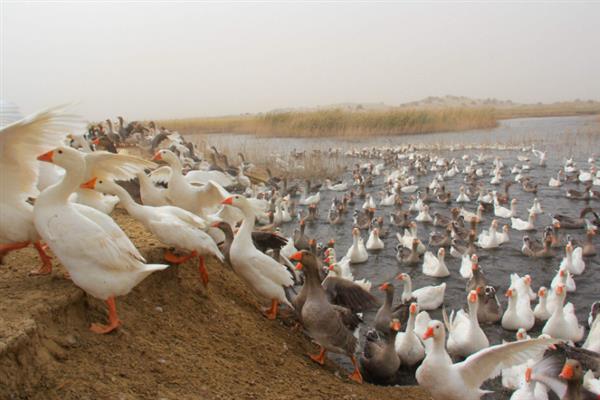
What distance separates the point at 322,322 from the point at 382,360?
1105mm

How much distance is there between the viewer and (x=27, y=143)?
419 cm

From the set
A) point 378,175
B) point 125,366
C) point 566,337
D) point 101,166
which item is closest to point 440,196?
point 378,175

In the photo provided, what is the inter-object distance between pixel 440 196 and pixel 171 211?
1263cm

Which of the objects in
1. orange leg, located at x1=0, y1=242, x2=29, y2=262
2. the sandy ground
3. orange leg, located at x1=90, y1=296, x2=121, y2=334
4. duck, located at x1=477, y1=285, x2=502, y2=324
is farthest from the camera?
duck, located at x1=477, y1=285, x2=502, y2=324

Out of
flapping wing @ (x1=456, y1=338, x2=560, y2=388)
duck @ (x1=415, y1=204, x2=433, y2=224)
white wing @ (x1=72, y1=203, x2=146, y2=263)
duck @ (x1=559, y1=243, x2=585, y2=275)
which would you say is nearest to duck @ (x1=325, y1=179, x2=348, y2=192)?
duck @ (x1=415, y1=204, x2=433, y2=224)

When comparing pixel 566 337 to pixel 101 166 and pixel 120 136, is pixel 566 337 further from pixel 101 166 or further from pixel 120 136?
pixel 120 136

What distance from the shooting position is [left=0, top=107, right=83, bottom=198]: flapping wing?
157 inches

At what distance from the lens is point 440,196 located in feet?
54.6

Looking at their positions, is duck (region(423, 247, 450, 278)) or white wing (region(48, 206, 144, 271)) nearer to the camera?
white wing (region(48, 206, 144, 271))

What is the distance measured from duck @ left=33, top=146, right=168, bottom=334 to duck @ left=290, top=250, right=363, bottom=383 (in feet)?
7.07

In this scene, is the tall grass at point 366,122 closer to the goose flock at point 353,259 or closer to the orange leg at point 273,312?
the goose flock at point 353,259

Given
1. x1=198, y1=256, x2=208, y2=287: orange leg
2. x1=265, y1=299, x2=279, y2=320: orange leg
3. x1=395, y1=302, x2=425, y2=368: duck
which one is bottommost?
x1=395, y1=302, x2=425, y2=368: duck

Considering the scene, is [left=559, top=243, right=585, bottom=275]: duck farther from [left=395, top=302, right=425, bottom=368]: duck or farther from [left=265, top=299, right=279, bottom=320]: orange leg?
[left=265, top=299, right=279, bottom=320]: orange leg

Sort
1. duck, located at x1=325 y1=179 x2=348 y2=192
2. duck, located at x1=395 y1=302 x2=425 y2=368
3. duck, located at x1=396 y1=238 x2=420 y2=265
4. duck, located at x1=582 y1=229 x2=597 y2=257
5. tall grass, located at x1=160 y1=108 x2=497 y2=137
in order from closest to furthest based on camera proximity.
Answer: duck, located at x1=395 y1=302 x2=425 y2=368 < duck, located at x1=396 y1=238 x2=420 y2=265 < duck, located at x1=582 y1=229 x2=597 y2=257 < duck, located at x1=325 y1=179 x2=348 y2=192 < tall grass, located at x1=160 y1=108 x2=497 y2=137
